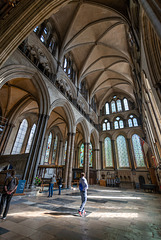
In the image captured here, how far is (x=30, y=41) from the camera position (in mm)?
8758

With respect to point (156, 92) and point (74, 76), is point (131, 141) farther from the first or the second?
point (156, 92)

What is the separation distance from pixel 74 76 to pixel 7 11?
1029 cm

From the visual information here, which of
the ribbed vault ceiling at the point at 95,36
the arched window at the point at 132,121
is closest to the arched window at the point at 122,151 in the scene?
the arched window at the point at 132,121

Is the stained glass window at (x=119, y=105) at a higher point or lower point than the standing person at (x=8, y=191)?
higher

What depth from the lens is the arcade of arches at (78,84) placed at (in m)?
5.41

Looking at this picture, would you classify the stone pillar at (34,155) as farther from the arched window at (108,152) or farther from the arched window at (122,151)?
the arched window at (122,151)

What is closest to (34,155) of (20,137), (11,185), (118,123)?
(11,185)

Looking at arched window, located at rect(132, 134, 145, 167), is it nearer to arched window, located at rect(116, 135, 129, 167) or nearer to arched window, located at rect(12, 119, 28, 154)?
arched window, located at rect(116, 135, 129, 167)

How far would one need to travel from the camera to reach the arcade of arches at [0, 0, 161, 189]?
541 centimetres

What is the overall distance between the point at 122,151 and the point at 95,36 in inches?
616

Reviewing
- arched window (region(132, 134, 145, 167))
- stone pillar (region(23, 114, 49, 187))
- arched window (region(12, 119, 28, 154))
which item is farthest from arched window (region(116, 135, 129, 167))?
arched window (region(12, 119, 28, 154))

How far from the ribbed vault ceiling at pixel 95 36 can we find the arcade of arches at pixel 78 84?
80mm

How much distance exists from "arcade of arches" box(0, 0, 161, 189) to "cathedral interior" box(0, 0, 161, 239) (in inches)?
2.1

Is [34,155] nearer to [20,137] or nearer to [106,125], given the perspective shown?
[20,137]
